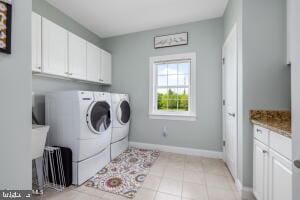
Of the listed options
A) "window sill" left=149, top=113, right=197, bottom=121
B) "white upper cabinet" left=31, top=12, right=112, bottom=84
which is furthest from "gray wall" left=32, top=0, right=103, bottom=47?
"window sill" left=149, top=113, right=197, bottom=121

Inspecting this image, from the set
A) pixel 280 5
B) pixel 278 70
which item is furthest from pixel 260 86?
pixel 280 5

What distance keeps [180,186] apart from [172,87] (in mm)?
1865

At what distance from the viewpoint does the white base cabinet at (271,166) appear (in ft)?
3.21

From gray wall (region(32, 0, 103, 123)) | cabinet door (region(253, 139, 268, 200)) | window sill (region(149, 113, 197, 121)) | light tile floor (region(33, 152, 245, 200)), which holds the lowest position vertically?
light tile floor (region(33, 152, 245, 200))

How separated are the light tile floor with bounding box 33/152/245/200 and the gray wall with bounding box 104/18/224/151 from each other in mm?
569

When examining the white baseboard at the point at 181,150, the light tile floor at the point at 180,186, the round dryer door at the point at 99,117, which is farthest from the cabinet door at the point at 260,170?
the round dryer door at the point at 99,117

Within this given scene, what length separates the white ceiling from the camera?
2.17 meters

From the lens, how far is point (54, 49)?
192cm

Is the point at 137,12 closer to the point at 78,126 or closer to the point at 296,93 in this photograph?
the point at 78,126

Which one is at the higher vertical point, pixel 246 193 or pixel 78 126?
pixel 78 126

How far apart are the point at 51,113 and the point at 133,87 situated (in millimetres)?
1675

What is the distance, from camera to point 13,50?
0.71m

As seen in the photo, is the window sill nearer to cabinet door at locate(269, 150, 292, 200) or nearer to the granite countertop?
the granite countertop

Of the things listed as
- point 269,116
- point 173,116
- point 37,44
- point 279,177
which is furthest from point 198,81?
point 37,44
